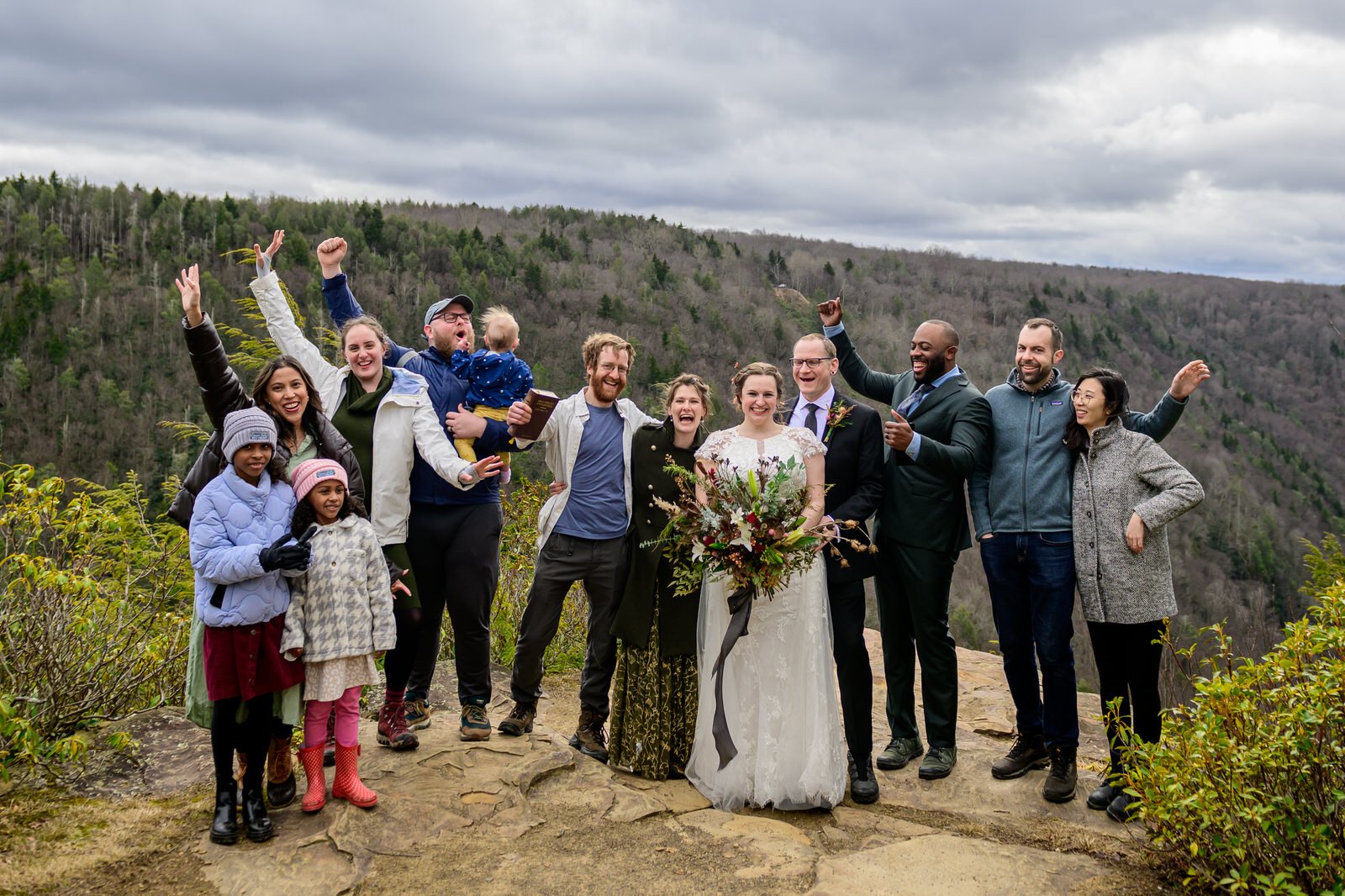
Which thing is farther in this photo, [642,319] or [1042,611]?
[642,319]

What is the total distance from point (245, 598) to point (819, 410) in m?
2.85

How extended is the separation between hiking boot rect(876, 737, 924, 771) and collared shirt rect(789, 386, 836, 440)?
6.04 feet

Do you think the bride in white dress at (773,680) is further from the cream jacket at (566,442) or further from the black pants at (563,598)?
the black pants at (563,598)

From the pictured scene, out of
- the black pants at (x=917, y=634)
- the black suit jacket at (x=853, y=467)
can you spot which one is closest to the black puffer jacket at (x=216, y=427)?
the black suit jacket at (x=853, y=467)

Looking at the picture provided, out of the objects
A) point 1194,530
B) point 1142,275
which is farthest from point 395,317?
point 1142,275

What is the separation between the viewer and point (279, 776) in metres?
4.01

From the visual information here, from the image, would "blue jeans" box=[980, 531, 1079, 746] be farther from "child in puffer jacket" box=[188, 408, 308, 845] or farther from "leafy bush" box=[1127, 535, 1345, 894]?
"child in puffer jacket" box=[188, 408, 308, 845]

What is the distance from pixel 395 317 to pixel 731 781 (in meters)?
59.6

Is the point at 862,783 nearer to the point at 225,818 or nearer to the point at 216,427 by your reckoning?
the point at 225,818

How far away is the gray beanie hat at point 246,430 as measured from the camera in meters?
3.69

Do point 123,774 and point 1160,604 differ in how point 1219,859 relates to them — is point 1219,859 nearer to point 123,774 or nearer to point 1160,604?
point 1160,604

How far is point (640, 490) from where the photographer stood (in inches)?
189

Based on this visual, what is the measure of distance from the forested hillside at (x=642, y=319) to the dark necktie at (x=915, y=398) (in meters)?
29.5

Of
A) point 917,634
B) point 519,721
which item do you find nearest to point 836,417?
point 917,634
